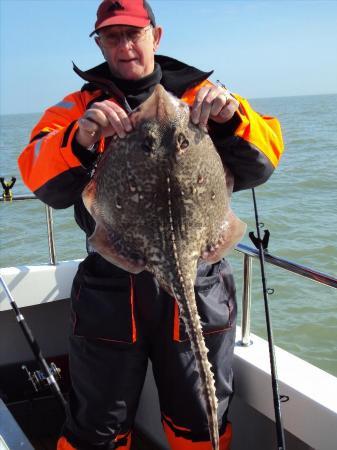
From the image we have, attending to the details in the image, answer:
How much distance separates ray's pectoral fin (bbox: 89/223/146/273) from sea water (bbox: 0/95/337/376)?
243 cm

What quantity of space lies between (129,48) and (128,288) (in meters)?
1.08

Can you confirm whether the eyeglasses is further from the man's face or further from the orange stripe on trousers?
the orange stripe on trousers

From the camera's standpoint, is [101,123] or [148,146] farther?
[101,123]

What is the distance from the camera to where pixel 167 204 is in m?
1.80

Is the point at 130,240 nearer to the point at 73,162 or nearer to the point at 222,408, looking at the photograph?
the point at 73,162

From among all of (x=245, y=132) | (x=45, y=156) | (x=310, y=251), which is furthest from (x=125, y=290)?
(x=310, y=251)

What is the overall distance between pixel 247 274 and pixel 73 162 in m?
1.39

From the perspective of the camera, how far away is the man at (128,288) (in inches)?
85.2

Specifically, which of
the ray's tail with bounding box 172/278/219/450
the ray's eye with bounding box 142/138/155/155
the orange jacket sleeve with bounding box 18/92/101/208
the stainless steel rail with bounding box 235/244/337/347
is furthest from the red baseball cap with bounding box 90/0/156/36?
the stainless steel rail with bounding box 235/244/337/347

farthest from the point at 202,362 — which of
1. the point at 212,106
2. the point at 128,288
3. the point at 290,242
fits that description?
the point at 290,242

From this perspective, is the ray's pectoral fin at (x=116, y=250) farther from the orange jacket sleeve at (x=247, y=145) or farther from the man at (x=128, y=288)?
the orange jacket sleeve at (x=247, y=145)

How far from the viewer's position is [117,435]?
2.57 meters

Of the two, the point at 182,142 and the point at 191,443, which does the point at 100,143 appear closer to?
the point at 182,142

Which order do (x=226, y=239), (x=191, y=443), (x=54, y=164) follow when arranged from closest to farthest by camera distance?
(x=226, y=239)
(x=54, y=164)
(x=191, y=443)
